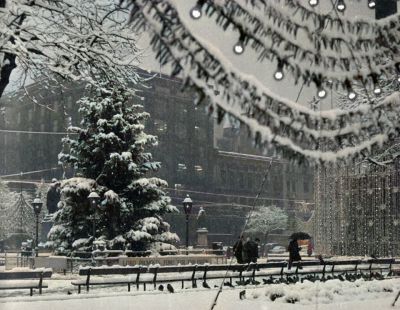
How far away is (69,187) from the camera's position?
5.18m

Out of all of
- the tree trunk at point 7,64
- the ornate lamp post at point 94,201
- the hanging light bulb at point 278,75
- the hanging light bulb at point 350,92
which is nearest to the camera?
the hanging light bulb at point 350,92

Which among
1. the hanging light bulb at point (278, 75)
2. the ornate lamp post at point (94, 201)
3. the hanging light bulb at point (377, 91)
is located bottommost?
the ornate lamp post at point (94, 201)

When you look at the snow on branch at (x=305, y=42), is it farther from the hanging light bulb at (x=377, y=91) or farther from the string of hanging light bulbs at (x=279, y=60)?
the hanging light bulb at (x=377, y=91)

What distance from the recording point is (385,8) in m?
3.85

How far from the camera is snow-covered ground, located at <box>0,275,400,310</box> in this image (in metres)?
4.02

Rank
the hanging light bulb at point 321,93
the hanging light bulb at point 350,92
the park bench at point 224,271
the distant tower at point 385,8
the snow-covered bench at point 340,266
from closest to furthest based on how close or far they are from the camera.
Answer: the hanging light bulb at point 350,92 → the hanging light bulb at point 321,93 → the distant tower at point 385,8 → the park bench at point 224,271 → the snow-covered bench at point 340,266

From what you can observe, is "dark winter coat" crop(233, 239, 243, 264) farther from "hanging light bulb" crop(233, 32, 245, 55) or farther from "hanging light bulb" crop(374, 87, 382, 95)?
"hanging light bulb" crop(233, 32, 245, 55)

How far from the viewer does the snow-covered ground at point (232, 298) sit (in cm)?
402

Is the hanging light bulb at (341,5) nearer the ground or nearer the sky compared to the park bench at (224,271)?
nearer the sky

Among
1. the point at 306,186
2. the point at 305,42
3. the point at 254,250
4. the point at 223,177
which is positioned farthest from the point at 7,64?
the point at 305,42

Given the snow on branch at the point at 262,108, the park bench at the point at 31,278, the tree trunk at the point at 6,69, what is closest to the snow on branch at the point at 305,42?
the snow on branch at the point at 262,108

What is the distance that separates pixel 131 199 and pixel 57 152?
9.73 feet

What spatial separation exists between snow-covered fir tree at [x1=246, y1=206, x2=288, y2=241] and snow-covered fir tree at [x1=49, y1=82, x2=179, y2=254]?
2.92 feet

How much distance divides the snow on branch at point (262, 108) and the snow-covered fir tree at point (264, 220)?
74cm
